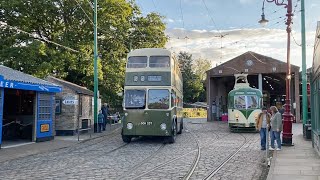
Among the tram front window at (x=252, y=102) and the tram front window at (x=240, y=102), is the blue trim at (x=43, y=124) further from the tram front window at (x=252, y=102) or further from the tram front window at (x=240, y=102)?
the tram front window at (x=252, y=102)

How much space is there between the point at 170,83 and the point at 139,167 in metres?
7.62

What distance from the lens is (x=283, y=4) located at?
60.5 ft

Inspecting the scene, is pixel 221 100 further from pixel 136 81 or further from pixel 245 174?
pixel 245 174

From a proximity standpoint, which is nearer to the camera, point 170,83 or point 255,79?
point 170,83

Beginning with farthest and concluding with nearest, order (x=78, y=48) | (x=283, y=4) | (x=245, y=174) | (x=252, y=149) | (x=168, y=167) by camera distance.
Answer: (x=78, y=48)
(x=283, y=4)
(x=252, y=149)
(x=168, y=167)
(x=245, y=174)

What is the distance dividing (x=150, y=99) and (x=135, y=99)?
725 mm

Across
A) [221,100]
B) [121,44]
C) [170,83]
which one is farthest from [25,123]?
[221,100]

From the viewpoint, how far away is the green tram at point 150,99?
18.7m

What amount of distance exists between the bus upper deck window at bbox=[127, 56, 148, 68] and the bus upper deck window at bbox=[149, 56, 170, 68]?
303mm

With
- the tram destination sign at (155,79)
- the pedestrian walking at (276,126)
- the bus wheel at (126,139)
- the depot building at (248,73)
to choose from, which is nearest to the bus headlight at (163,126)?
the bus wheel at (126,139)

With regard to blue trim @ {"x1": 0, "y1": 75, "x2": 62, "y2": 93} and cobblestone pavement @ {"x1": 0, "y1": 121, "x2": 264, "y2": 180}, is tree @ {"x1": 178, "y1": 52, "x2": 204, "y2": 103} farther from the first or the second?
cobblestone pavement @ {"x1": 0, "y1": 121, "x2": 264, "y2": 180}

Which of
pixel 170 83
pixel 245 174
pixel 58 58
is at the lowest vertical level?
pixel 245 174

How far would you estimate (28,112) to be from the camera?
2152cm

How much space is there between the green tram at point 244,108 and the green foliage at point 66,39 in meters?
10.7
